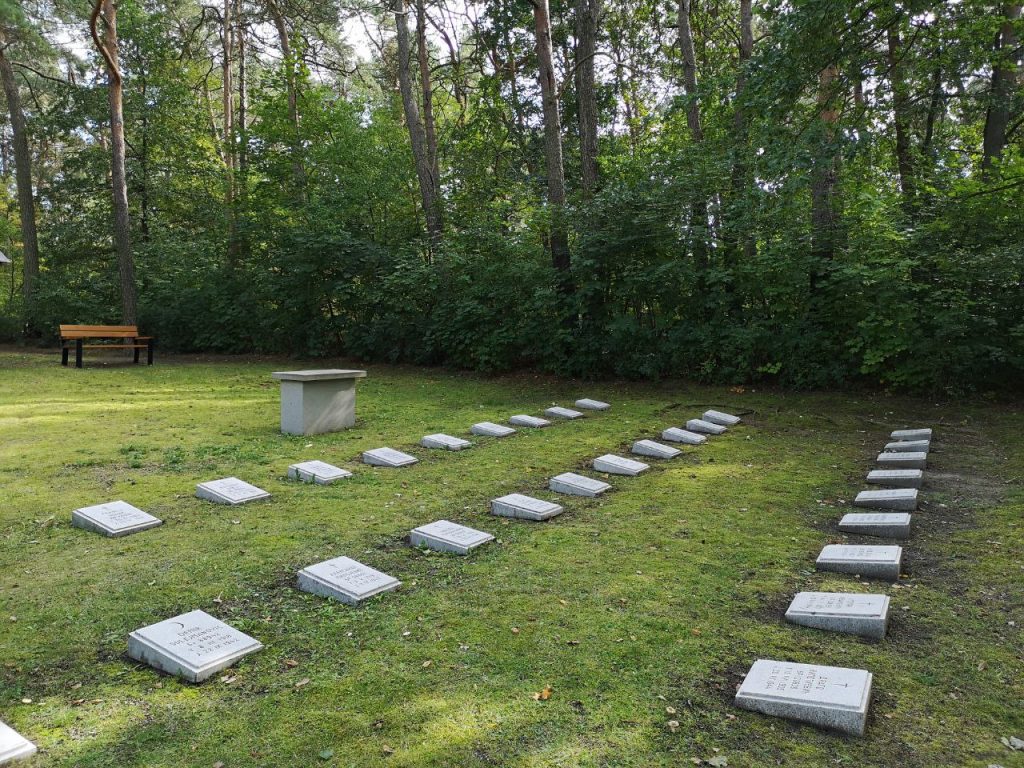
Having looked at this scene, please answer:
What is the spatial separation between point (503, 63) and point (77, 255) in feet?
43.4

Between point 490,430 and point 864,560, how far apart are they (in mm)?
4087

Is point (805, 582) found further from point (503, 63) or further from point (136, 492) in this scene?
point (503, 63)

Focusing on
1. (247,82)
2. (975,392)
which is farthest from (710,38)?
(247,82)

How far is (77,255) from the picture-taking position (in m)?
18.7

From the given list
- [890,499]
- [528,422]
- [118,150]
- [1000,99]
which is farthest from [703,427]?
[118,150]

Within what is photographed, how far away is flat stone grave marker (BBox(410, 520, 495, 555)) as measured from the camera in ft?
11.6

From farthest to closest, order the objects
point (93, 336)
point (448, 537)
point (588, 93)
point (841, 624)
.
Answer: point (93, 336)
point (588, 93)
point (448, 537)
point (841, 624)

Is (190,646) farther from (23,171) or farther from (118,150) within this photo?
(23,171)

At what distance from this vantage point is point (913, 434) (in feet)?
21.1

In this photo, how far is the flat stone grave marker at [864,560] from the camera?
317cm

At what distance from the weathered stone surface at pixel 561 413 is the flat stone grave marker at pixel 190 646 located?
5.52 metres

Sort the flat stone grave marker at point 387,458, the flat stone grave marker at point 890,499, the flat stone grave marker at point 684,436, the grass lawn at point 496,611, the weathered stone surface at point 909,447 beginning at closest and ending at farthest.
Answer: the grass lawn at point 496,611 → the flat stone grave marker at point 890,499 → the flat stone grave marker at point 387,458 → the weathered stone surface at point 909,447 → the flat stone grave marker at point 684,436

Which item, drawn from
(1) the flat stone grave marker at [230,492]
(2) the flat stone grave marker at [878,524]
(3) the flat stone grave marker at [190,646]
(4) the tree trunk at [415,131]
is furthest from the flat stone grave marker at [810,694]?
(4) the tree trunk at [415,131]

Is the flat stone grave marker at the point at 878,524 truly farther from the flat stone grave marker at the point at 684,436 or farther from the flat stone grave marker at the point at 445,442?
the flat stone grave marker at the point at 445,442
